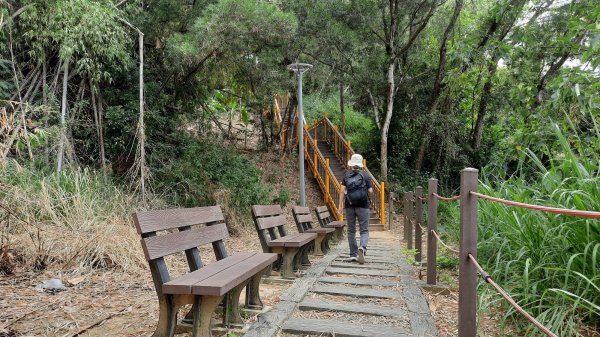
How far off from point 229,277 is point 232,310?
62 centimetres

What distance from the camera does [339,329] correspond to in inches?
119

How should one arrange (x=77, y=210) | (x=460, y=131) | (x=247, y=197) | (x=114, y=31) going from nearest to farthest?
(x=77, y=210) < (x=114, y=31) < (x=247, y=197) < (x=460, y=131)

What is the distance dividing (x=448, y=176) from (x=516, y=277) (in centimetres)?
1574

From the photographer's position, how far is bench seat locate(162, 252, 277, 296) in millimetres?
2438

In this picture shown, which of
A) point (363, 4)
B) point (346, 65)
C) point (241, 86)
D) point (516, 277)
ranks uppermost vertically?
point (363, 4)

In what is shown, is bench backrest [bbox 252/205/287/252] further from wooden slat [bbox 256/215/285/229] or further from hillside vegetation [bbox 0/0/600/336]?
hillside vegetation [bbox 0/0/600/336]

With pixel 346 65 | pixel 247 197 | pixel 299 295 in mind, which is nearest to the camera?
pixel 299 295

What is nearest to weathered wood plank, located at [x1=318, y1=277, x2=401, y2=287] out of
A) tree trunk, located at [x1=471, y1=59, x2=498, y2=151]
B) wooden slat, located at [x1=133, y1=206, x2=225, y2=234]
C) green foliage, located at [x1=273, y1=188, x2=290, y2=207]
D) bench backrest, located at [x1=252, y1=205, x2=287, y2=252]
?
bench backrest, located at [x1=252, y1=205, x2=287, y2=252]

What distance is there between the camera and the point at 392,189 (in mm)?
17312

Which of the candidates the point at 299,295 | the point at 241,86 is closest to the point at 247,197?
the point at 241,86

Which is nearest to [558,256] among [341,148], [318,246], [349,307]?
[349,307]

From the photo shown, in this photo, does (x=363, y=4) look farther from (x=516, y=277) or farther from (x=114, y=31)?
(x=516, y=277)

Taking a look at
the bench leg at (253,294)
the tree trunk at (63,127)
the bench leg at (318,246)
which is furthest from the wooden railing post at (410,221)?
the tree trunk at (63,127)

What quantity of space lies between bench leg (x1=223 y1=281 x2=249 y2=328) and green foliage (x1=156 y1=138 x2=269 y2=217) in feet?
23.6
